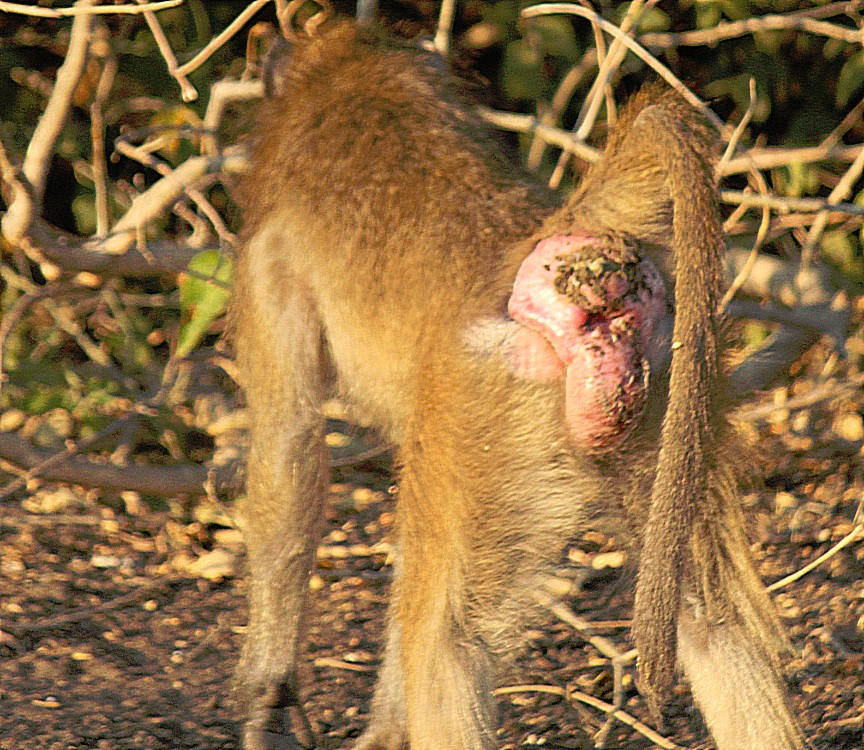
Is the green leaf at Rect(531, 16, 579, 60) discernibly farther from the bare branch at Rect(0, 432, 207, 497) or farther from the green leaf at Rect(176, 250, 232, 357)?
the bare branch at Rect(0, 432, 207, 497)

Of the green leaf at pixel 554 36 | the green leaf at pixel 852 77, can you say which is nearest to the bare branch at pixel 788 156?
the green leaf at pixel 852 77

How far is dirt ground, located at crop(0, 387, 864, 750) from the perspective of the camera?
3.36 meters

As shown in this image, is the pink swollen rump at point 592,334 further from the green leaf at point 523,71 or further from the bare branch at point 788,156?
the green leaf at point 523,71

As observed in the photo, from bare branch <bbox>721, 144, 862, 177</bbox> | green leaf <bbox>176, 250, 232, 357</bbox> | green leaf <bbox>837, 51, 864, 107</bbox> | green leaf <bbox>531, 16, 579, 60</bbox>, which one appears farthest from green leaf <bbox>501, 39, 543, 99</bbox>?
green leaf <bbox>176, 250, 232, 357</bbox>

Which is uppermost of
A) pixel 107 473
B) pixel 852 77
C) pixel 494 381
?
pixel 852 77

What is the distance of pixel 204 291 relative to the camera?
12.2 ft

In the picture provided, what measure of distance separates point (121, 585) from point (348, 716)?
3.92ft

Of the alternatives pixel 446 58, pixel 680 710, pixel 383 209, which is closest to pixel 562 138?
pixel 446 58

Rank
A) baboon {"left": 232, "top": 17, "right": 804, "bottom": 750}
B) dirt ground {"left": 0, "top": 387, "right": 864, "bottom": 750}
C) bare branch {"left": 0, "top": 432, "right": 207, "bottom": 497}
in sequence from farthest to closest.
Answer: bare branch {"left": 0, "top": 432, "right": 207, "bottom": 497} → dirt ground {"left": 0, "top": 387, "right": 864, "bottom": 750} → baboon {"left": 232, "top": 17, "right": 804, "bottom": 750}

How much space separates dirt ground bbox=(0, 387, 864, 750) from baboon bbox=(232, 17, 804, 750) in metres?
0.37

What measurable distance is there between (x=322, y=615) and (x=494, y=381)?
1.82m

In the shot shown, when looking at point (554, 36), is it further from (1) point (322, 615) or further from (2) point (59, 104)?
(1) point (322, 615)

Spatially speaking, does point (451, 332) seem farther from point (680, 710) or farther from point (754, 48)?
point (754, 48)

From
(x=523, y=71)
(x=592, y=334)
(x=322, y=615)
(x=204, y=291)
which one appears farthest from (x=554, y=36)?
(x=592, y=334)
